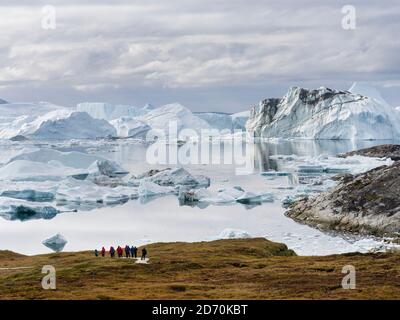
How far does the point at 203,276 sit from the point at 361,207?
850 inches

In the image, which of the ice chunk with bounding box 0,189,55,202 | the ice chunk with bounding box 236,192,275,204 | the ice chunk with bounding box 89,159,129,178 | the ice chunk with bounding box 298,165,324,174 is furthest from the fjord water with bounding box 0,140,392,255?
the ice chunk with bounding box 298,165,324,174

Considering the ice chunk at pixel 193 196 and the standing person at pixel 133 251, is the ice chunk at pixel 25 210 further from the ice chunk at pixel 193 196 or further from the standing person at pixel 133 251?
the standing person at pixel 133 251

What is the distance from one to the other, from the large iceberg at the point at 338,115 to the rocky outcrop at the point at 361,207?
418 ft

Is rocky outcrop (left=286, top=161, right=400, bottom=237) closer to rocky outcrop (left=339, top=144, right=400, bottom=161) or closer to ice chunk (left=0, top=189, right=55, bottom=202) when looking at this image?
ice chunk (left=0, top=189, right=55, bottom=202)

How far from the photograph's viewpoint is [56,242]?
5050cm

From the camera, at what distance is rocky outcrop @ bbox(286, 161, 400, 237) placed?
49.8 m

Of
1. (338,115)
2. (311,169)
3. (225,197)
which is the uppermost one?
(338,115)

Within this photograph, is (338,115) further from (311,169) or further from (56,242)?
(56,242)

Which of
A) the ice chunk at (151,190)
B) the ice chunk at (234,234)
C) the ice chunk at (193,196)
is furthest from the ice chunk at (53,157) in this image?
the ice chunk at (234,234)

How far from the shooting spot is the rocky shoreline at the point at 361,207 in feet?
163

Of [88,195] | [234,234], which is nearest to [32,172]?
[88,195]

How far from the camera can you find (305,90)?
194 m
